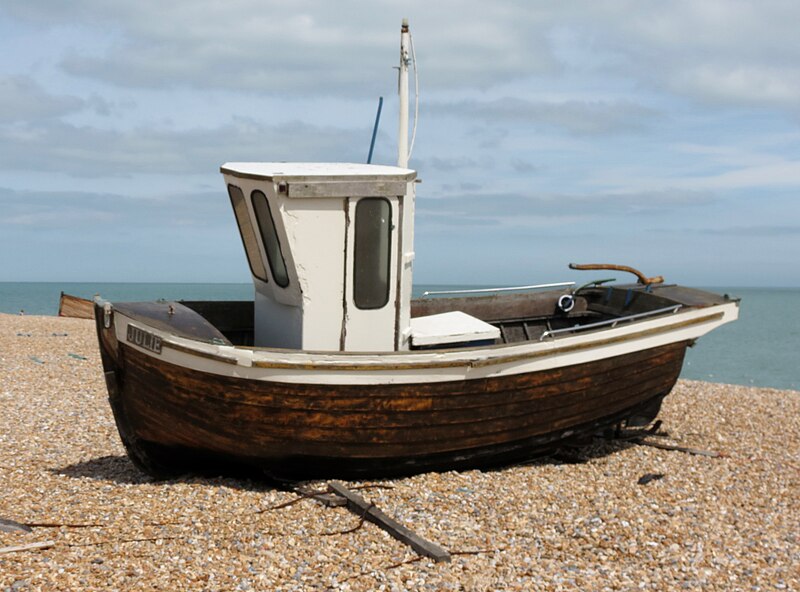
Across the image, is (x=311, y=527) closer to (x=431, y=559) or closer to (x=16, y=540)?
(x=431, y=559)

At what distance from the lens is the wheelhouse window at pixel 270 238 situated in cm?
819

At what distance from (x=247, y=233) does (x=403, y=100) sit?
2268 mm

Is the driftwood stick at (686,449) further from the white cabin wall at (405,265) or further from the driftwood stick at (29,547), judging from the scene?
the driftwood stick at (29,547)

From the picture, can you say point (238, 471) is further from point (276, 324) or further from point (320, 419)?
point (276, 324)

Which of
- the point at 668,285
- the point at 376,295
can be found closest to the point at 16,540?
the point at 376,295

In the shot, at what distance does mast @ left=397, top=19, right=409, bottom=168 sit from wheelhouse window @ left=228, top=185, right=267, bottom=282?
185 cm

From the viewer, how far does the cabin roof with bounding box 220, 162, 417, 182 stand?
786 cm

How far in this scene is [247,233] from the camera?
8.91m


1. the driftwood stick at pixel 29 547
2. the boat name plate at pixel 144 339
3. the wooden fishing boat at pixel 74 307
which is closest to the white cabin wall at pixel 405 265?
the boat name plate at pixel 144 339

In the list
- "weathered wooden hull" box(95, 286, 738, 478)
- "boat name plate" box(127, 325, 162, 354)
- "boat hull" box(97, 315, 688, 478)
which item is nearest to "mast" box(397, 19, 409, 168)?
"weathered wooden hull" box(95, 286, 738, 478)

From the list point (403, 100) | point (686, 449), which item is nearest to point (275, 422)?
point (403, 100)

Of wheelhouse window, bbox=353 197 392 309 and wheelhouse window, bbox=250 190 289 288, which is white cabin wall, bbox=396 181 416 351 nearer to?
wheelhouse window, bbox=353 197 392 309

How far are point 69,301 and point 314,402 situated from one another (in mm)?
22932

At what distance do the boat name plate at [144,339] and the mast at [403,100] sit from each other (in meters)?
3.41
